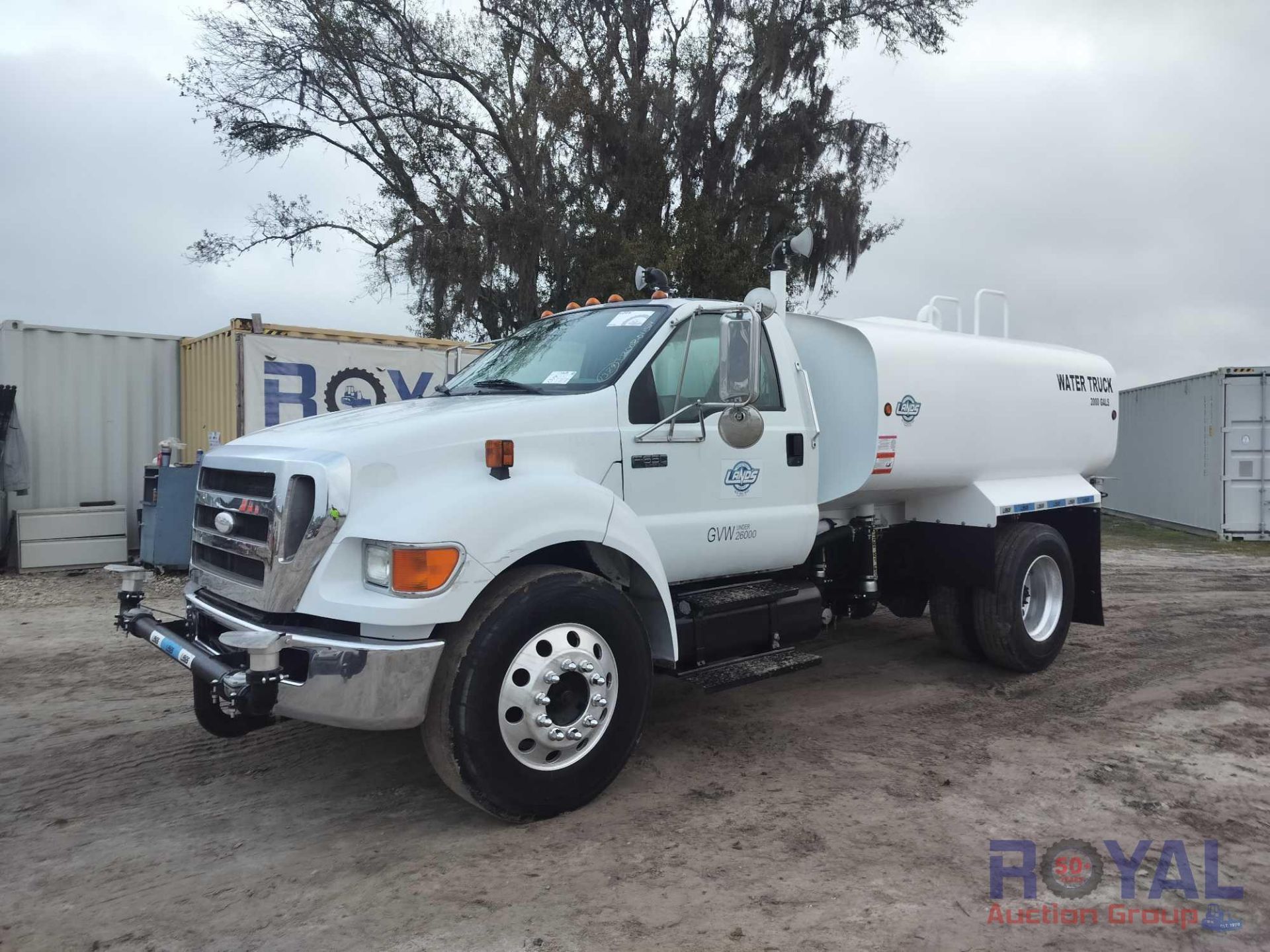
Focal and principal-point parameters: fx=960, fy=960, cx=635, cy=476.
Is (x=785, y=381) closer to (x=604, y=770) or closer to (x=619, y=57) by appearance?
(x=604, y=770)

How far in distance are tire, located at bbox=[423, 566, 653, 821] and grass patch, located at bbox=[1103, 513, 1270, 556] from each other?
13514mm

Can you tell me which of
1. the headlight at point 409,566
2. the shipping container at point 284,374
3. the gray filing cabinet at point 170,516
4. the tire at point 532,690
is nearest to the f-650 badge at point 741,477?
the tire at point 532,690

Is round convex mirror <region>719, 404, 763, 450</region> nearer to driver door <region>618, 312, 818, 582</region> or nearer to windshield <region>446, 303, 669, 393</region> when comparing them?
driver door <region>618, 312, 818, 582</region>

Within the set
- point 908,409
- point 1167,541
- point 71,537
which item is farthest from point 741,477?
point 1167,541

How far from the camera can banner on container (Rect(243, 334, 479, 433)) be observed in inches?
458

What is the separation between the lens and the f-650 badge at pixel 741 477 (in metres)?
5.10

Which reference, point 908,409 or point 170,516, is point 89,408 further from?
point 908,409

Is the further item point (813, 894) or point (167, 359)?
point (167, 359)

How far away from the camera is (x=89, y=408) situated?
12562 mm

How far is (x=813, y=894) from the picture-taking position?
3492 millimetres

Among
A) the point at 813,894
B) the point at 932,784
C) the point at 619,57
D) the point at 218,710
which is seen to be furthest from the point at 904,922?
the point at 619,57

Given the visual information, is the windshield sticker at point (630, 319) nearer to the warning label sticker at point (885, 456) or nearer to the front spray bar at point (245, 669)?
the warning label sticker at point (885, 456)

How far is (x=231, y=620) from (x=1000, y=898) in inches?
Result: 126

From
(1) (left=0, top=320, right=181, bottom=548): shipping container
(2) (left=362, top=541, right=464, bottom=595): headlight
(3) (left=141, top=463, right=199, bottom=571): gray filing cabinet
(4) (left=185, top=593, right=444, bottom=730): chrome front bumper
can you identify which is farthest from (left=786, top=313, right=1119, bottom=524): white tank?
(1) (left=0, top=320, right=181, bottom=548): shipping container
